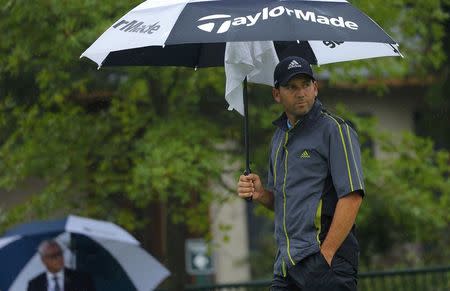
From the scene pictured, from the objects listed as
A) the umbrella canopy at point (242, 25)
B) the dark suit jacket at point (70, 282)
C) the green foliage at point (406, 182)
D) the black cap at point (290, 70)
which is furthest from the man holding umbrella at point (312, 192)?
the green foliage at point (406, 182)

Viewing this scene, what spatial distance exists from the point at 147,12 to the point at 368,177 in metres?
4.63

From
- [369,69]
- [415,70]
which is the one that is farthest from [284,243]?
[415,70]

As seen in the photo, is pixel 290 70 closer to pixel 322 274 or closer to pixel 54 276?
pixel 322 274

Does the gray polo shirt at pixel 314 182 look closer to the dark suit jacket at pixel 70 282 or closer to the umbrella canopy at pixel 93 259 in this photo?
the umbrella canopy at pixel 93 259

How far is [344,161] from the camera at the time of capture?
5.38 meters

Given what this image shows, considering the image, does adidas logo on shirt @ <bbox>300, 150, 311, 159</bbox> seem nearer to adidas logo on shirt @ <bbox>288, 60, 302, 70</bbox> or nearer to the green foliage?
adidas logo on shirt @ <bbox>288, 60, 302, 70</bbox>

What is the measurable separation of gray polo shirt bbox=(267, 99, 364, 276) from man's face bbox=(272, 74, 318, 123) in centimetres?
4

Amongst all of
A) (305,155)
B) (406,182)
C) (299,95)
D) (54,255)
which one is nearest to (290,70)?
(299,95)

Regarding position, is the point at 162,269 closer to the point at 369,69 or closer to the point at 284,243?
the point at 369,69

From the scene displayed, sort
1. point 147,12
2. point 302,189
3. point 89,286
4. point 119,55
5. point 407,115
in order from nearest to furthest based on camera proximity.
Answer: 1. point 302,189
2. point 147,12
3. point 119,55
4. point 89,286
5. point 407,115

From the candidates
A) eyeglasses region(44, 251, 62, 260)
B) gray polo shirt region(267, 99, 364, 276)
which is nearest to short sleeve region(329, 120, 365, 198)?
gray polo shirt region(267, 99, 364, 276)

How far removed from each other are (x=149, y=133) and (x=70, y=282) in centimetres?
164

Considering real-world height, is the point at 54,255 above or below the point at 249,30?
below

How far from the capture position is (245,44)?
6328 millimetres
